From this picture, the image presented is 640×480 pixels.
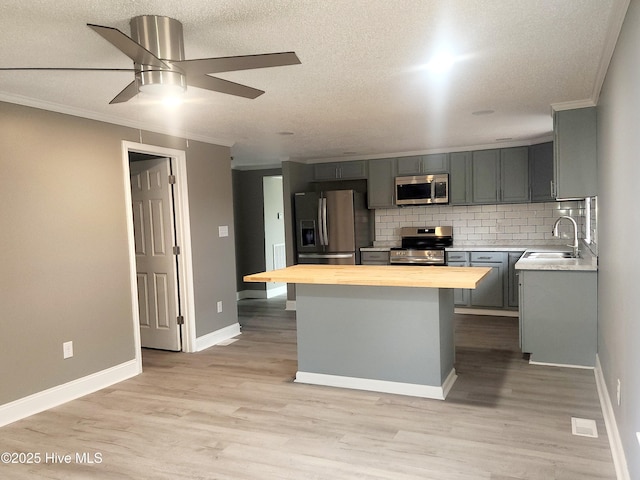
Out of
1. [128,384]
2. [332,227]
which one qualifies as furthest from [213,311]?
[332,227]

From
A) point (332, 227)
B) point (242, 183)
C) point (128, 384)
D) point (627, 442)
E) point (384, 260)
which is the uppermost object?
point (242, 183)

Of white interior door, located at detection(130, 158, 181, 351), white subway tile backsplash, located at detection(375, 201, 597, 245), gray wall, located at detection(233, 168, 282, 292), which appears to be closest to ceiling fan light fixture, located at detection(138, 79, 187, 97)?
white interior door, located at detection(130, 158, 181, 351)

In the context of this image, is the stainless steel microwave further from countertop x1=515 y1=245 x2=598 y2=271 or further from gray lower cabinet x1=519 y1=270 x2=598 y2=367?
gray lower cabinet x1=519 y1=270 x2=598 y2=367

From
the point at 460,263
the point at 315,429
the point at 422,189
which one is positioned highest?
the point at 422,189

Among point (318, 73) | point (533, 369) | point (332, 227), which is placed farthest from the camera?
point (332, 227)

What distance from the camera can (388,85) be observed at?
324cm

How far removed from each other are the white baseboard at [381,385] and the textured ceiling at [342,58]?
2129 millimetres

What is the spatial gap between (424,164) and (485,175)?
83cm

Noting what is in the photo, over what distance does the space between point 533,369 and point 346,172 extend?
4011mm

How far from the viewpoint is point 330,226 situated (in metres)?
6.67

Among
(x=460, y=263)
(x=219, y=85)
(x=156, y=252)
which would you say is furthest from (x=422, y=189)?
(x=219, y=85)

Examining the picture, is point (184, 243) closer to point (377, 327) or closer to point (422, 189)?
point (377, 327)

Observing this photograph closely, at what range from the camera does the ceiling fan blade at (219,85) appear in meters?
2.21

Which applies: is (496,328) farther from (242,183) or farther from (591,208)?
(242,183)
